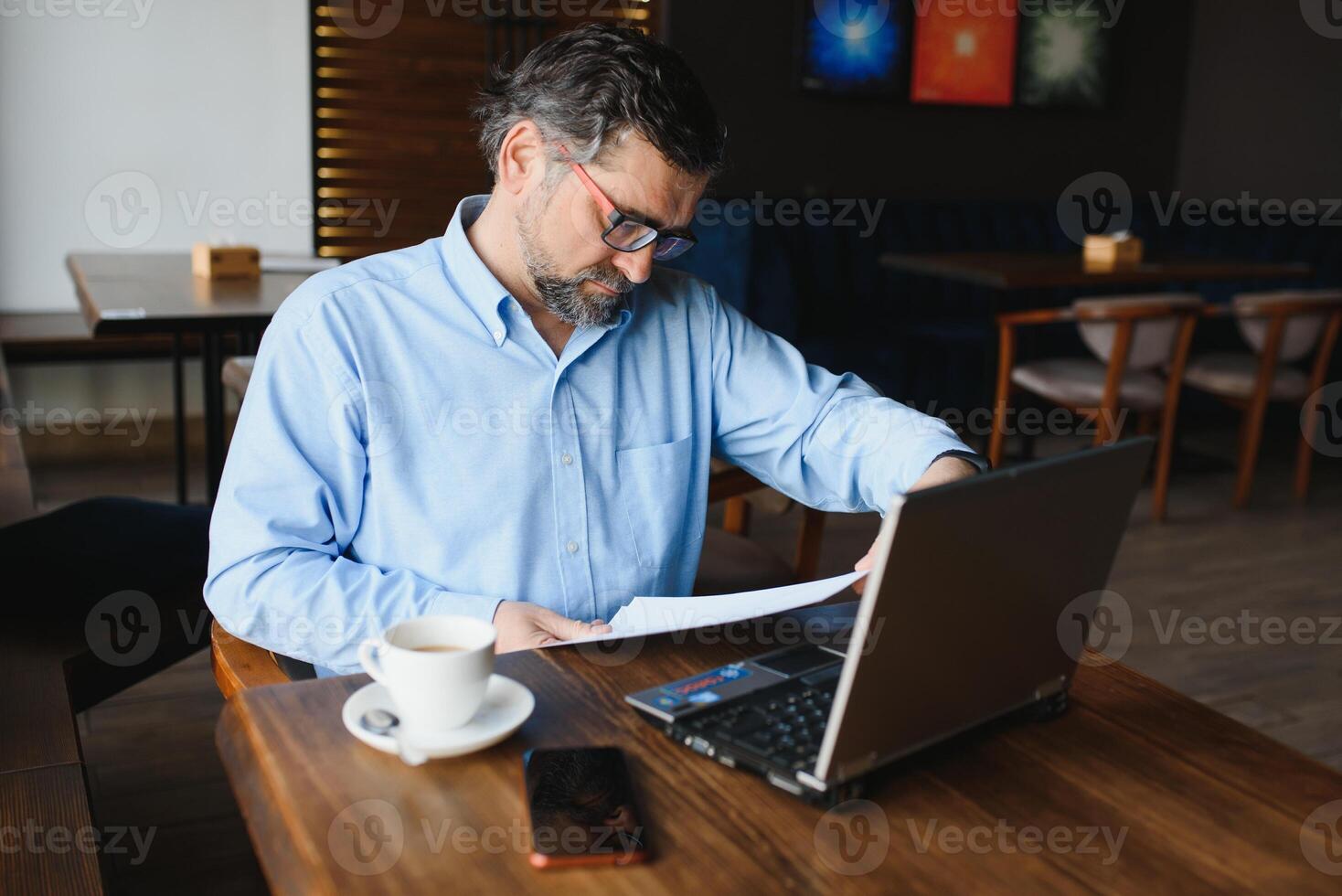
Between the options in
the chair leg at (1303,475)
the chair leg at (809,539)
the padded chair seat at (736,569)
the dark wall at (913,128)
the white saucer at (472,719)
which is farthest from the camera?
the dark wall at (913,128)

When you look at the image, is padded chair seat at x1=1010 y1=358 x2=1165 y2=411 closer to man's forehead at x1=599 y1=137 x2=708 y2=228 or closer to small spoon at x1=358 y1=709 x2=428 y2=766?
man's forehead at x1=599 y1=137 x2=708 y2=228

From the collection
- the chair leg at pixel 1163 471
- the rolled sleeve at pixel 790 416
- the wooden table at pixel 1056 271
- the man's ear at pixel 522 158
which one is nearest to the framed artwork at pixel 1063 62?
the wooden table at pixel 1056 271

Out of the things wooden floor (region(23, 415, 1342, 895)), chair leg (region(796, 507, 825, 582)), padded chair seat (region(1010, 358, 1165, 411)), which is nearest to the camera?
wooden floor (region(23, 415, 1342, 895))

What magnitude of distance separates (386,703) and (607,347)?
68cm

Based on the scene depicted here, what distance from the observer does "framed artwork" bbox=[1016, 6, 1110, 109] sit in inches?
260

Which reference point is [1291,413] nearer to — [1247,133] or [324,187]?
[1247,133]

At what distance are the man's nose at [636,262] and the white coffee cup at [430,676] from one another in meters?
0.60

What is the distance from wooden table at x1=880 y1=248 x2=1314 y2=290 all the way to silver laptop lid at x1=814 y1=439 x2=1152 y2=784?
3.57 m

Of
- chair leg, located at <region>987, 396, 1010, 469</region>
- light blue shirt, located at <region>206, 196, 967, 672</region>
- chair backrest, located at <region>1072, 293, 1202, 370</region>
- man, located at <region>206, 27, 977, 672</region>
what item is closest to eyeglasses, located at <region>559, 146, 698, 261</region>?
man, located at <region>206, 27, 977, 672</region>

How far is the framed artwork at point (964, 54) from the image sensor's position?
249 inches

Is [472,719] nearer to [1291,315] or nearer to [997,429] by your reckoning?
[997,429]

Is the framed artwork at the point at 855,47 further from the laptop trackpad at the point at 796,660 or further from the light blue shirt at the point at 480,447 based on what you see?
the laptop trackpad at the point at 796,660

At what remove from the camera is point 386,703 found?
3.27ft

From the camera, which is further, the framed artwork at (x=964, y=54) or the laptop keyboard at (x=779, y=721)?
the framed artwork at (x=964, y=54)
